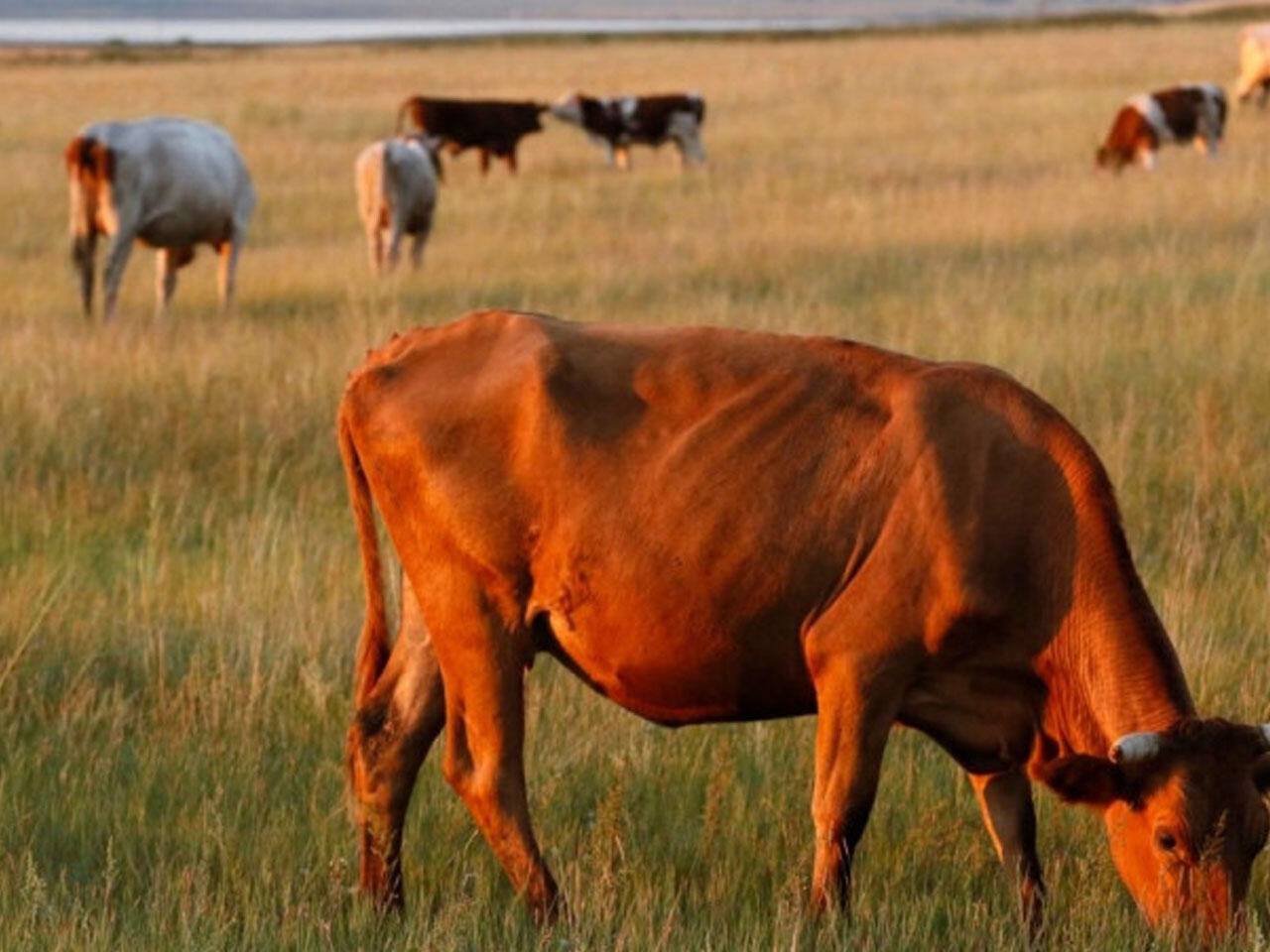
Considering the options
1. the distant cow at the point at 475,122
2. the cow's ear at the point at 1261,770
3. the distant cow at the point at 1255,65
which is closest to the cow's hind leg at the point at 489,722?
the cow's ear at the point at 1261,770

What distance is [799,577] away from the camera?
4391 millimetres

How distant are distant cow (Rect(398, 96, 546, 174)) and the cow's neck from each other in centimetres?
2726

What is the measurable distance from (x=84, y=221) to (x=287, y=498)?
276 inches

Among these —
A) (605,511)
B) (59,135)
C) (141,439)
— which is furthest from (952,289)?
(59,135)

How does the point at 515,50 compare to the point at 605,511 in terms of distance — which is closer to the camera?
the point at 605,511

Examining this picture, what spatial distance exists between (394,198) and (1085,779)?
13.7m

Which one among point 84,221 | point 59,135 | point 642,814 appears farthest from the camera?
point 59,135

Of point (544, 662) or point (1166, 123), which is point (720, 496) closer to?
point (544, 662)

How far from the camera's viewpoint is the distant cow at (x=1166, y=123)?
2570 cm

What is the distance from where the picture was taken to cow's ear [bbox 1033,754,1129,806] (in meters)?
4.07

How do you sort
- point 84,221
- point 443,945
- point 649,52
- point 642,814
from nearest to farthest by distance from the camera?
point 443,945
point 642,814
point 84,221
point 649,52

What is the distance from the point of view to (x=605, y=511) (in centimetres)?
451

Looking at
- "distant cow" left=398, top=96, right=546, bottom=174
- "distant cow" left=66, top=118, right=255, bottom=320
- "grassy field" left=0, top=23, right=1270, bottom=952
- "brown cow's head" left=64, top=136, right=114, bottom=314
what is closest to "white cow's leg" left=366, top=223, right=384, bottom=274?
"grassy field" left=0, top=23, right=1270, bottom=952

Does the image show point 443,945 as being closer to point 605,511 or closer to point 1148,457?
point 605,511
